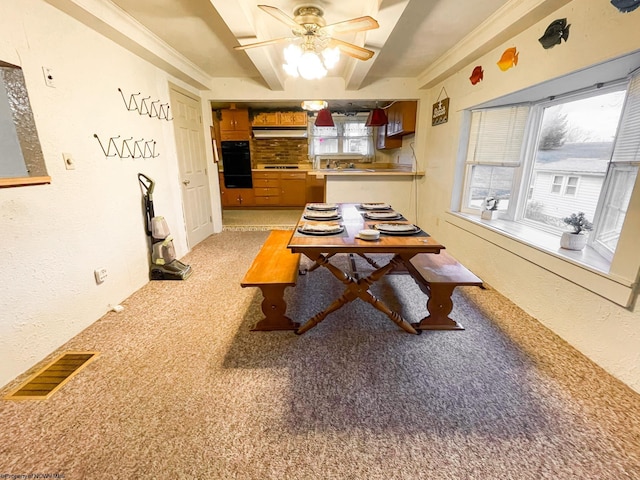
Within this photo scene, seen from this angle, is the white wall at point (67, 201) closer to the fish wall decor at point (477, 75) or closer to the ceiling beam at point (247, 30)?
the ceiling beam at point (247, 30)

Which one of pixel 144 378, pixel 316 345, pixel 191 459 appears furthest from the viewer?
pixel 316 345

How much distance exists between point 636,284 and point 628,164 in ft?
2.45

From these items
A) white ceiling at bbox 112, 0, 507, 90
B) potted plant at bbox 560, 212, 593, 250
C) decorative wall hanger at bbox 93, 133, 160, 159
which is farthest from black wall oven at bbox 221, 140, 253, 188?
potted plant at bbox 560, 212, 593, 250

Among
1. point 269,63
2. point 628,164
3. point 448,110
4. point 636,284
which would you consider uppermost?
point 269,63

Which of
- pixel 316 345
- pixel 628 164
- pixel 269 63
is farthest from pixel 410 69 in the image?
pixel 316 345

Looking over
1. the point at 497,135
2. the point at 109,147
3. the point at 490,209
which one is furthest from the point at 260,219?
the point at 497,135

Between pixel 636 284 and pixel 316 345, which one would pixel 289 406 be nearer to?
pixel 316 345

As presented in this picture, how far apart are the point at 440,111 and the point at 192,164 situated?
338 centimetres

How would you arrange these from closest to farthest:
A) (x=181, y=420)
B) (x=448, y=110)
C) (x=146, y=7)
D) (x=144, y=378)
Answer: (x=181, y=420), (x=144, y=378), (x=146, y=7), (x=448, y=110)

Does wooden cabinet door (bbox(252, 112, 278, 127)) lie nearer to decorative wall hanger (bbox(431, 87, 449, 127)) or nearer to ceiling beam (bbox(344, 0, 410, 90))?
ceiling beam (bbox(344, 0, 410, 90))

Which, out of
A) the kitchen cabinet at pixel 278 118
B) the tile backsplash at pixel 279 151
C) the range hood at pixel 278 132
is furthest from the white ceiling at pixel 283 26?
the tile backsplash at pixel 279 151

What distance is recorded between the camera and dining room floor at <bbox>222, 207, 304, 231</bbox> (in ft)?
16.2

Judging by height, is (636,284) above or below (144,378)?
above

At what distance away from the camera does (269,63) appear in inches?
117
